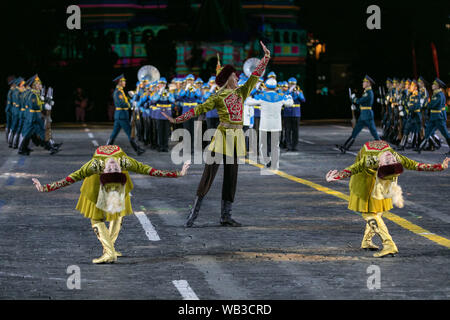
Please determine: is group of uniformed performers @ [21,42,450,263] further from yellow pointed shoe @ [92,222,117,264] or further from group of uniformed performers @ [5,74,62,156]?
group of uniformed performers @ [5,74,62,156]

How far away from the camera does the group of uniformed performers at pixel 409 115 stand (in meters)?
27.1

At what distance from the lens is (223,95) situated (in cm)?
1350

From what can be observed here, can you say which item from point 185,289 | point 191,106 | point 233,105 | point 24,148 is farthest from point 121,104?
point 185,289

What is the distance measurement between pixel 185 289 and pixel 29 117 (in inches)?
728

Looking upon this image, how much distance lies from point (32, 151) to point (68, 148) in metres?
2.06

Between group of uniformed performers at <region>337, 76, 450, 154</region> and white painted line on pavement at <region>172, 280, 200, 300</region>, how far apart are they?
707 inches

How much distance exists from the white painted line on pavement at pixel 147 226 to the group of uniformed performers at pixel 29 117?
12.8 metres

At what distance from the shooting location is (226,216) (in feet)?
44.4

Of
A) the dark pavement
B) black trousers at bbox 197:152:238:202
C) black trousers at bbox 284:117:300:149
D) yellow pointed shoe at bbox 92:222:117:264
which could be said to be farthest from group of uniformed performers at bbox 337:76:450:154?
yellow pointed shoe at bbox 92:222:117:264

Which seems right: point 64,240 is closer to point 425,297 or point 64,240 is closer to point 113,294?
point 113,294

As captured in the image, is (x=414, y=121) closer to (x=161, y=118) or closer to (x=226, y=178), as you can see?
(x=161, y=118)

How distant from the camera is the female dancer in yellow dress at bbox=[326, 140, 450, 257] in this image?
1083 cm

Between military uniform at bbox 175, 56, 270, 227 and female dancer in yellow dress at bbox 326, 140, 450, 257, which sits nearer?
female dancer in yellow dress at bbox 326, 140, 450, 257

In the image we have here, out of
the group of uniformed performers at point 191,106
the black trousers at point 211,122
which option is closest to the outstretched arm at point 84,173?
the group of uniformed performers at point 191,106
